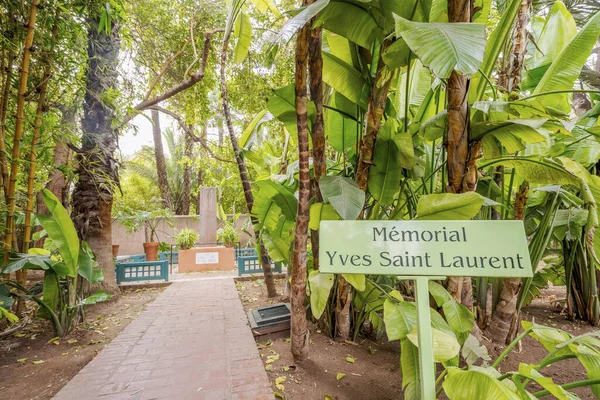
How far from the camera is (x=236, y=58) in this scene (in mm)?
2273

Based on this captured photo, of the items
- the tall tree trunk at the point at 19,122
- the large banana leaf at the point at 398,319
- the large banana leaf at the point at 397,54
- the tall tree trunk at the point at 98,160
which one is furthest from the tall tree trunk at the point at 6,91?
the large banana leaf at the point at 398,319

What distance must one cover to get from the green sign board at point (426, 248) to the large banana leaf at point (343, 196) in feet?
0.90

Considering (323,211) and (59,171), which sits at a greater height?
(59,171)

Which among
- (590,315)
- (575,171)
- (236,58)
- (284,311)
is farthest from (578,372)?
(236,58)

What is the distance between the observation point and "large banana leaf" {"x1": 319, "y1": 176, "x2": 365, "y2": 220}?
137 cm

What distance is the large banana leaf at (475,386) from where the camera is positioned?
0.79 metres

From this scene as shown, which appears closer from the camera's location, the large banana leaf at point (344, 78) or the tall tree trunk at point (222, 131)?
the large banana leaf at point (344, 78)

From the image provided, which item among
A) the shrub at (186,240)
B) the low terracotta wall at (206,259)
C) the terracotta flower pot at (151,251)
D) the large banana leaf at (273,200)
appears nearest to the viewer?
the large banana leaf at (273,200)

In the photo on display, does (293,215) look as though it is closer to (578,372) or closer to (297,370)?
(297,370)

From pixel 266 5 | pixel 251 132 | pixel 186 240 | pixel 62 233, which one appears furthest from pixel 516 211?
pixel 186 240

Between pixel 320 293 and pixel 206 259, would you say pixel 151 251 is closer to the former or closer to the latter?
pixel 206 259

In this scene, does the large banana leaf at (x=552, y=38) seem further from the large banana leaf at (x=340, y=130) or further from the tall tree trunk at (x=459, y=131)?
the large banana leaf at (x=340, y=130)

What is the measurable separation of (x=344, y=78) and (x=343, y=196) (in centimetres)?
84

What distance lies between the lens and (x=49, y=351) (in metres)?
2.39
